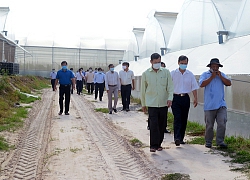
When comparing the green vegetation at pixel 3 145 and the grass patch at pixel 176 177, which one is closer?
the grass patch at pixel 176 177

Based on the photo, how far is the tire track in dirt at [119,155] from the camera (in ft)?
14.5

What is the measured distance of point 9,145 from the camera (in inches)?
236

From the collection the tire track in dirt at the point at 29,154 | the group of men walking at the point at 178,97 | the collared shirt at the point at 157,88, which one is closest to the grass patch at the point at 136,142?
the group of men walking at the point at 178,97

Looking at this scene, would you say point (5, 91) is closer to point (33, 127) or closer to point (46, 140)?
point (33, 127)

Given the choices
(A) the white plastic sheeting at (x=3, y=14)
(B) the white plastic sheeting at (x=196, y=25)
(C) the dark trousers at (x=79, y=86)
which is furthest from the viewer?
(A) the white plastic sheeting at (x=3, y=14)

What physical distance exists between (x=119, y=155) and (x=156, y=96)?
1140 millimetres

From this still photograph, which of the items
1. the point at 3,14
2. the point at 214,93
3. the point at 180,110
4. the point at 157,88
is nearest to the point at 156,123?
the point at 157,88

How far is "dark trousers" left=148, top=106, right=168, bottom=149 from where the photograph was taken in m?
5.54

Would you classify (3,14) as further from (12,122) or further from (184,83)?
(184,83)

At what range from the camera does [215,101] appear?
582cm

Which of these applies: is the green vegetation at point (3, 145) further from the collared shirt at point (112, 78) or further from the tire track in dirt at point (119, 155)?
the collared shirt at point (112, 78)

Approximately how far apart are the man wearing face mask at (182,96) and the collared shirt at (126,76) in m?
5.01

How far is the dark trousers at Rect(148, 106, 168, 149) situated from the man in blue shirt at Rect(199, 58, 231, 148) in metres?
0.83

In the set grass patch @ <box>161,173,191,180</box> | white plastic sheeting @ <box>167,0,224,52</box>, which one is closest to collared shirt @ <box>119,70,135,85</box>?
white plastic sheeting @ <box>167,0,224,52</box>
